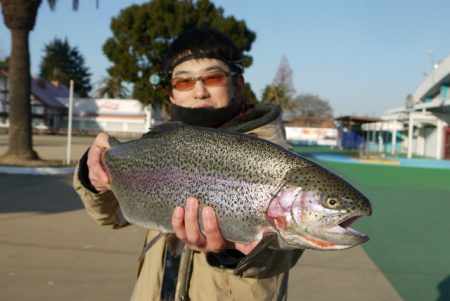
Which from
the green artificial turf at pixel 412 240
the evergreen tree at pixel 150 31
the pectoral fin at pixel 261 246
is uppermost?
the evergreen tree at pixel 150 31

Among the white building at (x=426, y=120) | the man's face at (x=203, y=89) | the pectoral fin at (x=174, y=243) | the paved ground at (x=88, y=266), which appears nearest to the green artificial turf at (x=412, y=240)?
the paved ground at (x=88, y=266)

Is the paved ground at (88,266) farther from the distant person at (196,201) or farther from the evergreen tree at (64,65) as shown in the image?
the evergreen tree at (64,65)

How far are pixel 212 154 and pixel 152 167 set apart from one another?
33cm

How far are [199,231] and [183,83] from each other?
33.8 inches

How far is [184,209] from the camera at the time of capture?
1.78 m

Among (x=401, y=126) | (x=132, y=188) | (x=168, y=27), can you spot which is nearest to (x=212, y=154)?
(x=132, y=188)

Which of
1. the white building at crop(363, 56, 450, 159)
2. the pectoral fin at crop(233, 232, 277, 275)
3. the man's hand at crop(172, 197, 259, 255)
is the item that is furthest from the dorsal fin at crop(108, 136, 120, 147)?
the white building at crop(363, 56, 450, 159)

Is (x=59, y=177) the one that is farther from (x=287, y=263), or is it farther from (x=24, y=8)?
(x=287, y=263)

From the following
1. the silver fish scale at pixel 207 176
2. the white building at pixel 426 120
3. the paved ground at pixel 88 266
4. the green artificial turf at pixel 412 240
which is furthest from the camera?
the white building at pixel 426 120

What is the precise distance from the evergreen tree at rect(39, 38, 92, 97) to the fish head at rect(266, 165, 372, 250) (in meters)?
90.1

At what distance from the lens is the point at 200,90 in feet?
7.34

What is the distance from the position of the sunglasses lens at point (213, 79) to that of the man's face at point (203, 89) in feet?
0.04

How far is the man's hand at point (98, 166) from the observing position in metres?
2.19

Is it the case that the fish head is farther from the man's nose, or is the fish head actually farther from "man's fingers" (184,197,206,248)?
the man's nose
